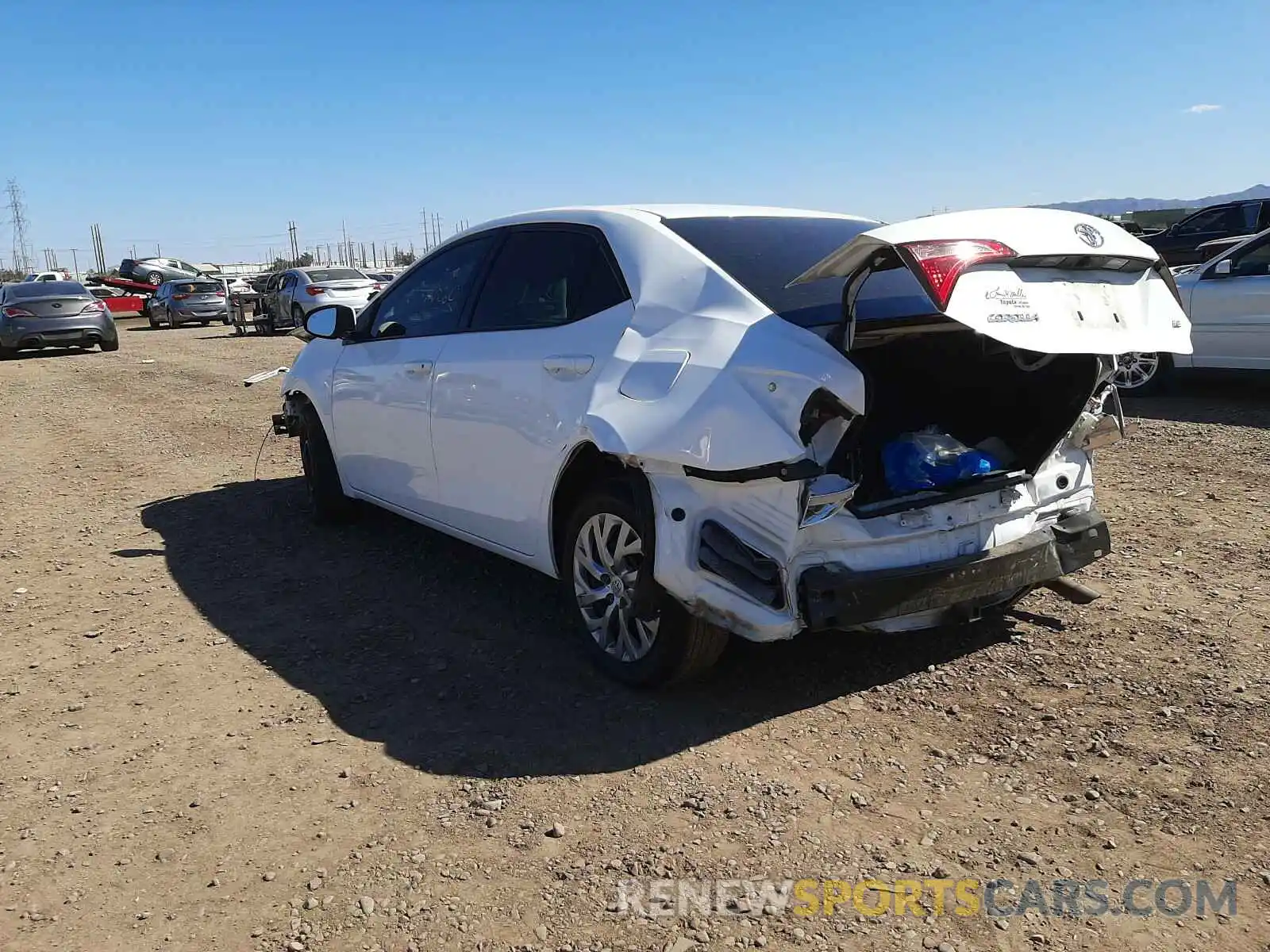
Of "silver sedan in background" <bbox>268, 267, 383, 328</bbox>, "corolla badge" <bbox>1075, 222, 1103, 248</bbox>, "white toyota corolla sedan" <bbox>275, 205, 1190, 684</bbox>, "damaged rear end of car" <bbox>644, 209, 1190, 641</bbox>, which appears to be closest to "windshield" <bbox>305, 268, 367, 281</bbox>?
"silver sedan in background" <bbox>268, 267, 383, 328</bbox>

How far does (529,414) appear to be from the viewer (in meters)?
4.11

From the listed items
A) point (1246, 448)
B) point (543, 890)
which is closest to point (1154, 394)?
point (1246, 448)

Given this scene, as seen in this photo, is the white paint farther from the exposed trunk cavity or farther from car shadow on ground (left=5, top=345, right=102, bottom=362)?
car shadow on ground (left=5, top=345, right=102, bottom=362)

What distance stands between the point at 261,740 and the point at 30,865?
0.84 m

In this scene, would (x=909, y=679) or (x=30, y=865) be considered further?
(x=909, y=679)

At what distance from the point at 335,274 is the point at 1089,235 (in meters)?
22.3

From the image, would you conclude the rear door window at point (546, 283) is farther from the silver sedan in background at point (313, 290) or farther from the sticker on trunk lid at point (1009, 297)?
the silver sedan in background at point (313, 290)

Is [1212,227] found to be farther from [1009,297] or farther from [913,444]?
[1009,297]

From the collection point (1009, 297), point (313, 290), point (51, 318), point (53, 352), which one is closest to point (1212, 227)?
point (313, 290)

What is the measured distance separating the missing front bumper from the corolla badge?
3.51 feet

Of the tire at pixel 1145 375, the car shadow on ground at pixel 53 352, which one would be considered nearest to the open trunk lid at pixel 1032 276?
the tire at pixel 1145 375

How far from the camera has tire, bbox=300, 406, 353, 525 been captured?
6230 mm

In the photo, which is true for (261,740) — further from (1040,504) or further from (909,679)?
(1040,504)

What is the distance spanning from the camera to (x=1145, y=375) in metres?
9.69
